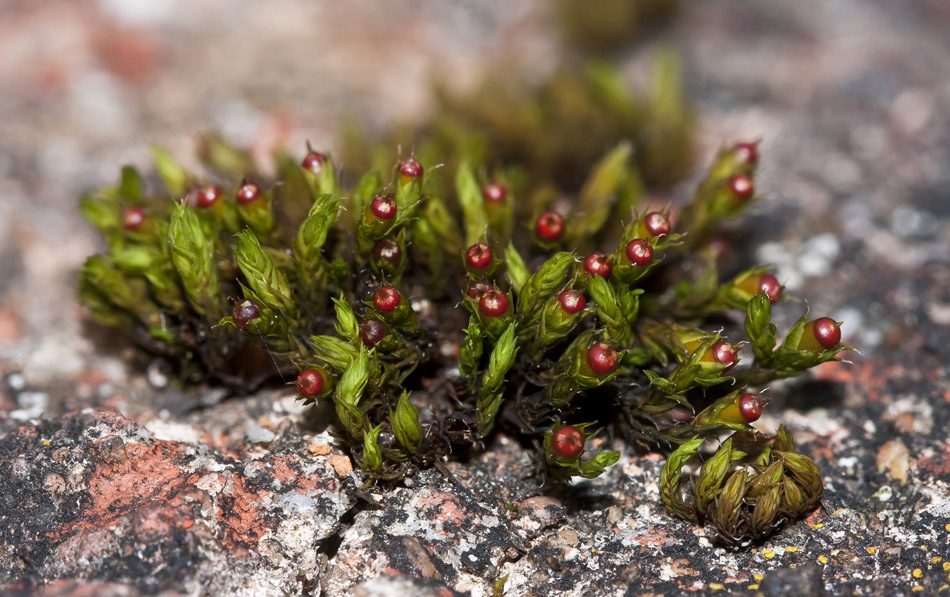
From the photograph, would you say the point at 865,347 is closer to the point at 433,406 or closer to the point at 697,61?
the point at 433,406

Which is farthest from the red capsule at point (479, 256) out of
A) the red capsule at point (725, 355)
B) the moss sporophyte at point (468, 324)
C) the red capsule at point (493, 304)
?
the red capsule at point (725, 355)

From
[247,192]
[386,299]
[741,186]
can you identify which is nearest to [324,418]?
[386,299]

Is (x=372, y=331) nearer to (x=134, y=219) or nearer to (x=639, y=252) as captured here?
(x=639, y=252)

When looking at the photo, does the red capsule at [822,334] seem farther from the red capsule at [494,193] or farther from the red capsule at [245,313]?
the red capsule at [245,313]

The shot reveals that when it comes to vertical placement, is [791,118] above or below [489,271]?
below

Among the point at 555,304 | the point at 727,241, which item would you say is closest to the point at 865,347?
the point at 727,241

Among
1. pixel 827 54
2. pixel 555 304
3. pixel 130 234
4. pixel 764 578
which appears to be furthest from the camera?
pixel 827 54

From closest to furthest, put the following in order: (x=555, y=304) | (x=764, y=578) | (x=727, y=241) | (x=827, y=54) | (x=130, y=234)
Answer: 1. (x=764, y=578)
2. (x=555, y=304)
3. (x=130, y=234)
4. (x=727, y=241)
5. (x=827, y=54)
